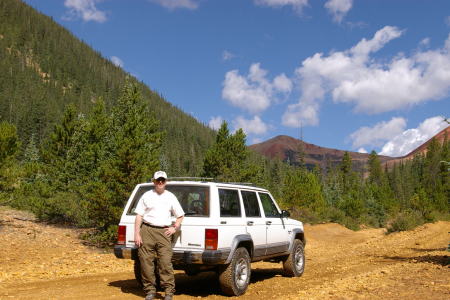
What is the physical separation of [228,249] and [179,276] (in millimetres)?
3493

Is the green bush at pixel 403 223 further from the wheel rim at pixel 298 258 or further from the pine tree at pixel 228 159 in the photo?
the wheel rim at pixel 298 258

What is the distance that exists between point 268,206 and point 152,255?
3311mm

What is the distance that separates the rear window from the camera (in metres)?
7.22

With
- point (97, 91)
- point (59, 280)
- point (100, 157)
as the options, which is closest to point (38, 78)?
point (97, 91)

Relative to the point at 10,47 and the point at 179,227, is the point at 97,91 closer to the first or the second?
the point at 10,47

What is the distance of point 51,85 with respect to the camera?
150750 mm

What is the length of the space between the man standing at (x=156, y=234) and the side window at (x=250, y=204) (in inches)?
72.6

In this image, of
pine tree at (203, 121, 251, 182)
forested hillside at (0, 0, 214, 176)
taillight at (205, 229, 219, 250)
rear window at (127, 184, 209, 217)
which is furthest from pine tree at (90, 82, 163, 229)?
forested hillside at (0, 0, 214, 176)

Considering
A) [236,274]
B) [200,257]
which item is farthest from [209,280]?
[200,257]

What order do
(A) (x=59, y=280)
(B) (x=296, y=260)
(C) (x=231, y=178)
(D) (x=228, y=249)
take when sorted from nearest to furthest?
(D) (x=228, y=249) < (A) (x=59, y=280) < (B) (x=296, y=260) < (C) (x=231, y=178)

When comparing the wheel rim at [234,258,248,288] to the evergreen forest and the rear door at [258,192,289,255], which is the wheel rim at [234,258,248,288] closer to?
the rear door at [258,192,289,255]

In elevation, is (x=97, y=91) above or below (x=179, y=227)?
above

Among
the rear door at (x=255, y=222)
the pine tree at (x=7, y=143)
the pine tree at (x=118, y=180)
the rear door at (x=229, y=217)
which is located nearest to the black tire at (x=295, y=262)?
the rear door at (x=255, y=222)

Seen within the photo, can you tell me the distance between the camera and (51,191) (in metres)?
23.2
